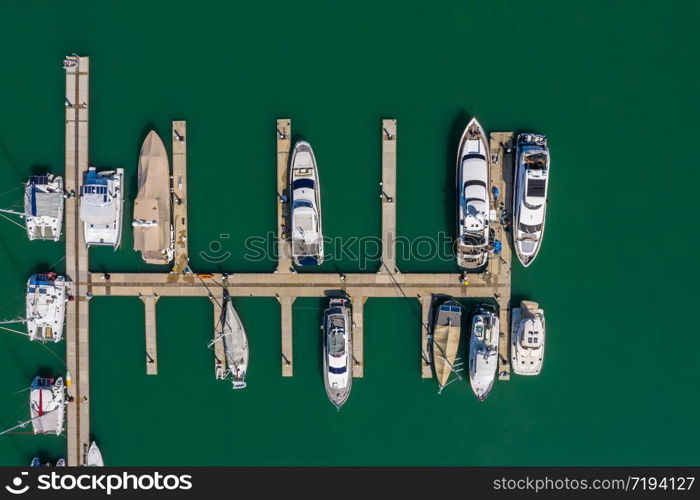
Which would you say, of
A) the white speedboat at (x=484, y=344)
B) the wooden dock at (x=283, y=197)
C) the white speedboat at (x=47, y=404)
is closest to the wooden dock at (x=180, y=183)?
the wooden dock at (x=283, y=197)

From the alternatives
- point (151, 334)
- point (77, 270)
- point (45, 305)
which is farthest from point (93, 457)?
point (77, 270)

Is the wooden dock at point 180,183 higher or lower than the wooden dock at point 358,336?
higher

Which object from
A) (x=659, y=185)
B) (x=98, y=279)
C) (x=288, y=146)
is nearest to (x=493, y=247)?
(x=659, y=185)

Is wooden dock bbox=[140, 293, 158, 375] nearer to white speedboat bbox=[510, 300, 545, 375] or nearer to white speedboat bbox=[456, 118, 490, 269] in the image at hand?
white speedboat bbox=[456, 118, 490, 269]

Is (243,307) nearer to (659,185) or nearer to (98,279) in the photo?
(98,279)

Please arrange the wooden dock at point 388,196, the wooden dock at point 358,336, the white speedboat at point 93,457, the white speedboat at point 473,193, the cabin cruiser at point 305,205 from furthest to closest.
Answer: the white speedboat at point 93,457, the wooden dock at point 358,336, the wooden dock at point 388,196, the cabin cruiser at point 305,205, the white speedboat at point 473,193

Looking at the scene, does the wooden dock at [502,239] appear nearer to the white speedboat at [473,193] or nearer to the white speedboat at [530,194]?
the white speedboat at [530,194]
